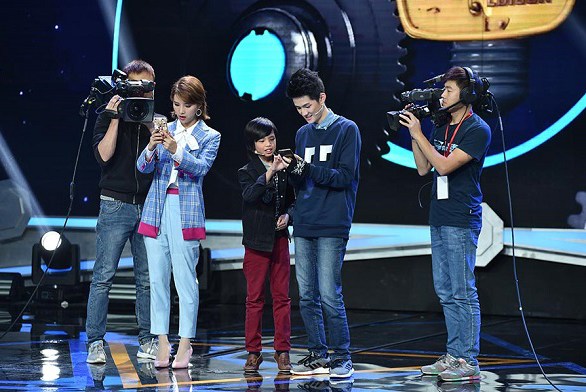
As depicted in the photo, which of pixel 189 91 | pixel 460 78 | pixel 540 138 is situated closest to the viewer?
pixel 460 78

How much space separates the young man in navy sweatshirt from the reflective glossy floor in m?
0.26

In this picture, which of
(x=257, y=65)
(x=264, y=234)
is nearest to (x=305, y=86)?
(x=264, y=234)

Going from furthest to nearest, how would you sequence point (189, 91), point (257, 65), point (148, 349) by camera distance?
point (257, 65), point (148, 349), point (189, 91)

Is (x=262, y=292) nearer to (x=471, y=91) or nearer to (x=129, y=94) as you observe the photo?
(x=129, y=94)

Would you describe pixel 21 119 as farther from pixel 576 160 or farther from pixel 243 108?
pixel 576 160

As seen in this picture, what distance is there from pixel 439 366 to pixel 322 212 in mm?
1049

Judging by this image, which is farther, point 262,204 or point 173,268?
point 262,204

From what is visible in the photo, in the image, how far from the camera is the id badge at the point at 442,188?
17.3ft

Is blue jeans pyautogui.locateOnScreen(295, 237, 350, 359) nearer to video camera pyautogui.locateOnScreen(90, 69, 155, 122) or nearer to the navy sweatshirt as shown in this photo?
the navy sweatshirt

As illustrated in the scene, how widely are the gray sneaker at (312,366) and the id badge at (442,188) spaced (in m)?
1.12

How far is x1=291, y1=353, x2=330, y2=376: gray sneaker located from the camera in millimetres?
5426

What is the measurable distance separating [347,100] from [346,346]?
344 centimetres

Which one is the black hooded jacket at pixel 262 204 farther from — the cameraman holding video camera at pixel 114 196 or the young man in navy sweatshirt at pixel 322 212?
the cameraman holding video camera at pixel 114 196

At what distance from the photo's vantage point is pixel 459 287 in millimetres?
Answer: 5219
